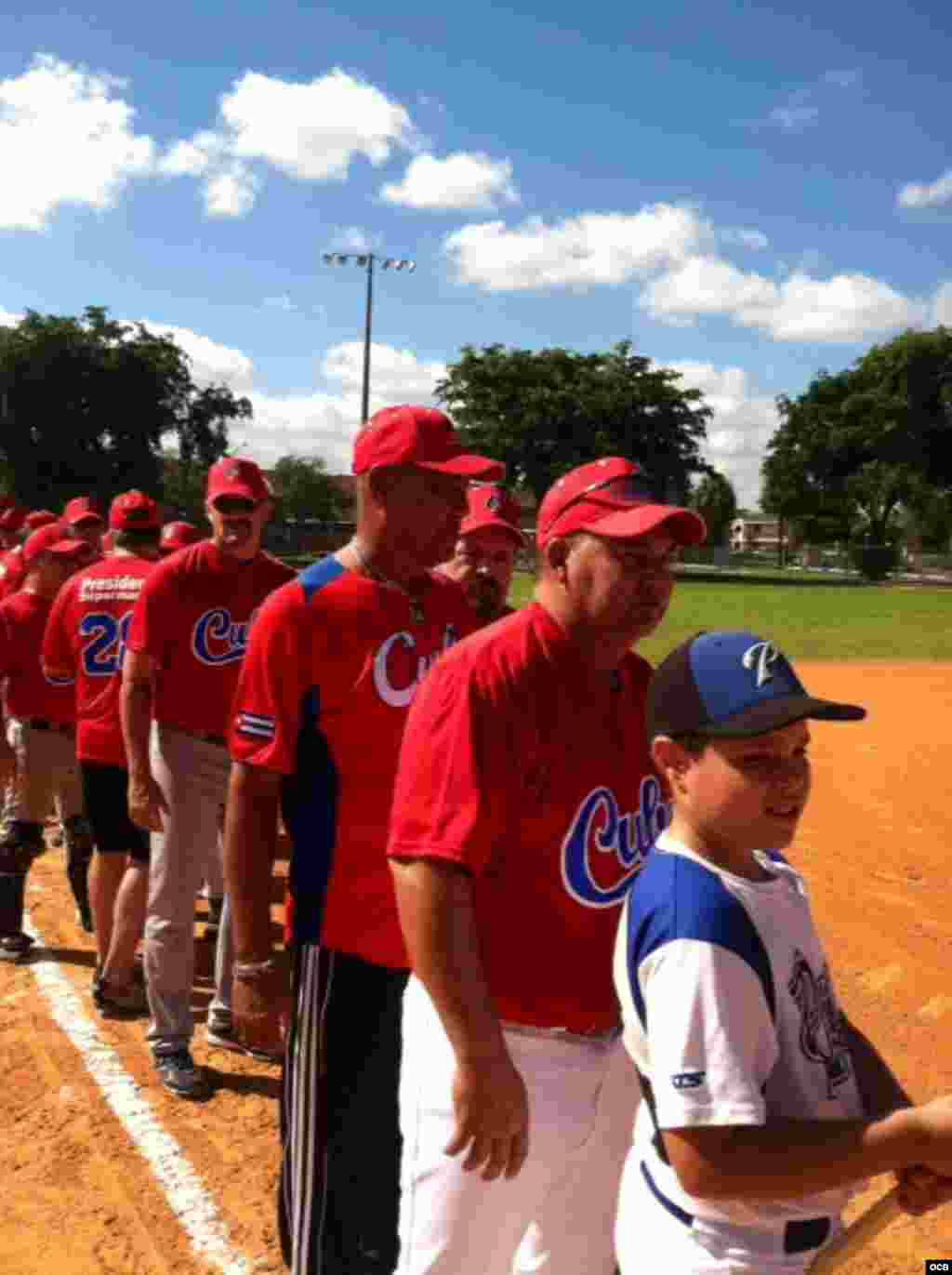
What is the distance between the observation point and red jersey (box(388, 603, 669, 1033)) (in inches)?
86.0

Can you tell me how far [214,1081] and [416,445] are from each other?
3.23 metres

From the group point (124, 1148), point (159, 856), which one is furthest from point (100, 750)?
point (124, 1148)

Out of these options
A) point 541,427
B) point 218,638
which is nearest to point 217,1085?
point 218,638

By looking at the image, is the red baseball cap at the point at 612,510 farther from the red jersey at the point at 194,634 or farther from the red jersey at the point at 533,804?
the red jersey at the point at 194,634

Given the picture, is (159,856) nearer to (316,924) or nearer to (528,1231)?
(316,924)

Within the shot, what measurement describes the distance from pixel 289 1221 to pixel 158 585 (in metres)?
2.73

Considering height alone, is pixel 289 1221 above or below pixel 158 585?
below

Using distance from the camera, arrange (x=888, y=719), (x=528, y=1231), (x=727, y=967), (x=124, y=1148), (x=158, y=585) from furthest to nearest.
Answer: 1. (x=888, y=719)
2. (x=158, y=585)
3. (x=124, y=1148)
4. (x=528, y=1231)
5. (x=727, y=967)

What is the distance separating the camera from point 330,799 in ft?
9.68

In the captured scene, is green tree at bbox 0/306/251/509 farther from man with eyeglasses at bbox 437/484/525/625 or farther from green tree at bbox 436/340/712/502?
man with eyeglasses at bbox 437/484/525/625

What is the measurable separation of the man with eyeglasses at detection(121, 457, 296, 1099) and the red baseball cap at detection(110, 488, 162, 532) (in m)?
0.99

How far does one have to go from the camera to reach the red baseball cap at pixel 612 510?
2248 mm

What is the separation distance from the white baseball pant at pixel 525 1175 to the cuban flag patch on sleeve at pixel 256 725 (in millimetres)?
818

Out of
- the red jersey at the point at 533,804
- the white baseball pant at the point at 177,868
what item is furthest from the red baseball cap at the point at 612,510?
the white baseball pant at the point at 177,868
